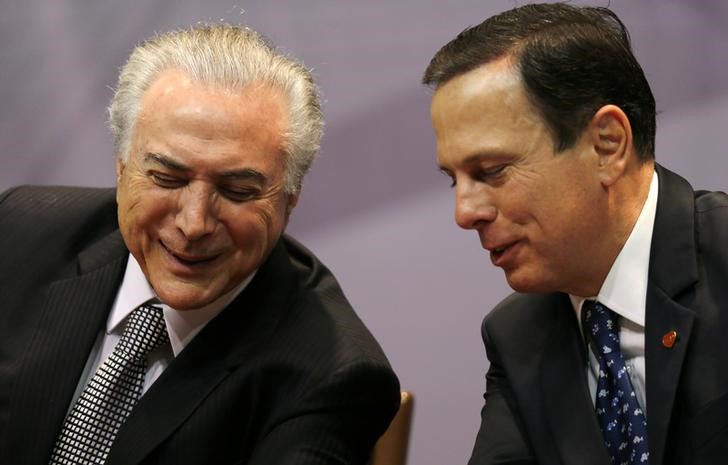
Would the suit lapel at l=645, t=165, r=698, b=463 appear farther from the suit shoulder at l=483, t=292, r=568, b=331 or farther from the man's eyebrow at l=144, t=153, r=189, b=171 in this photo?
the man's eyebrow at l=144, t=153, r=189, b=171

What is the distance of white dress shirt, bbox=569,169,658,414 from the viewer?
207cm

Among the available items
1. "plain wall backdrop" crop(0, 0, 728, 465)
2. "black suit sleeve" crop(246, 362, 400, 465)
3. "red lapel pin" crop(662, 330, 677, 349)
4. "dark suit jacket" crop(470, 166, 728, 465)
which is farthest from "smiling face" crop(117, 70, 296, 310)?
"plain wall backdrop" crop(0, 0, 728, 465)

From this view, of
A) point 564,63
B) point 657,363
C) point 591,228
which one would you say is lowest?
point 657,363

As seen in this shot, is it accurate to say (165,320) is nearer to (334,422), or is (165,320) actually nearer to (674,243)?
(334,422)

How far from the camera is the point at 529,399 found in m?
2.16

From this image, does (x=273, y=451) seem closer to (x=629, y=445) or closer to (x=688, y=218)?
(x=629, y=445)

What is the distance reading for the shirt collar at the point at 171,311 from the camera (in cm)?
230

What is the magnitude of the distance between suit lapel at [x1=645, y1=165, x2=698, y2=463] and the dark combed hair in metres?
0.11

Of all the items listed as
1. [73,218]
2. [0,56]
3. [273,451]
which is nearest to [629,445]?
[273,451]

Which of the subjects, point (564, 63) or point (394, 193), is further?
point (394, 193)

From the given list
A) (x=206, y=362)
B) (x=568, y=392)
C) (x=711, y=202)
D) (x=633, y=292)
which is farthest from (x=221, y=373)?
(x=711, y=202)

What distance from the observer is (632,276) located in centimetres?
207

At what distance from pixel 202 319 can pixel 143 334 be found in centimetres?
12

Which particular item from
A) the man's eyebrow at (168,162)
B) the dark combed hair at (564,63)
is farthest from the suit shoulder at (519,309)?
the man's eyebrow at (168,162)
